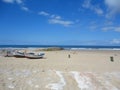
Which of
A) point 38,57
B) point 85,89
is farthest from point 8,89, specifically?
point 38,57

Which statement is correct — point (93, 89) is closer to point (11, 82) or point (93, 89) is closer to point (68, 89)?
point (68, 89)

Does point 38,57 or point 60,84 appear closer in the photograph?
point 60,84

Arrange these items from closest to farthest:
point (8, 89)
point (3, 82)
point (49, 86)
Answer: point (8, 89), point (49, 86), point (3, 82)

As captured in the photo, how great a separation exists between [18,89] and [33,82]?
4.66ft

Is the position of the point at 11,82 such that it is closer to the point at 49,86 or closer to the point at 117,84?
the point at 49,86

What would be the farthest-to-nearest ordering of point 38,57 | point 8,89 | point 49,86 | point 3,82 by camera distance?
point 38,57
point 3,82
point 49,86
point 8,89

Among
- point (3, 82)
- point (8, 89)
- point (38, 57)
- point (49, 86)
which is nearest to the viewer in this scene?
point (8, 89)

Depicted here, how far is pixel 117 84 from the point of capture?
890cm

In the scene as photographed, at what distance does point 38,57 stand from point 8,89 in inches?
607

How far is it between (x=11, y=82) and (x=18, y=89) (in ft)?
4.36

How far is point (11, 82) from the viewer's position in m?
8.91

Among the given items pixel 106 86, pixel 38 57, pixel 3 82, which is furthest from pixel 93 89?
pixel 38 57

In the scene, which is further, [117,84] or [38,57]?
[38,57]

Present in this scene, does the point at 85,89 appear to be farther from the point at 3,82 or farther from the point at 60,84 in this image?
the point at 3,82
